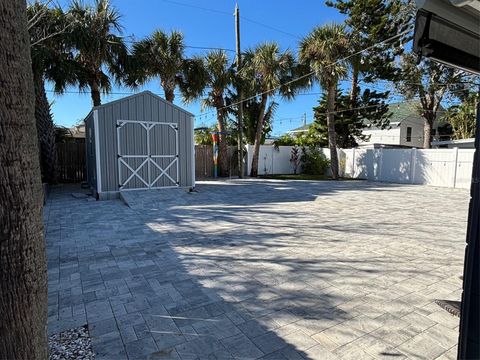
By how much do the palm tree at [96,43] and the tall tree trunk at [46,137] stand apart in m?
1.42

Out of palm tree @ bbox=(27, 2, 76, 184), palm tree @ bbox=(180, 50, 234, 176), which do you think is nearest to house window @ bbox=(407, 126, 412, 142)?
palm tree @ bbox=(180, 50, 234, 176)

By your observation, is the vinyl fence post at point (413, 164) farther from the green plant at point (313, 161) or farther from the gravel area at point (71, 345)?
the gravel area at point (71, 345)

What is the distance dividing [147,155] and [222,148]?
22.0ft

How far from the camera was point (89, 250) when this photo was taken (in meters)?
4.14

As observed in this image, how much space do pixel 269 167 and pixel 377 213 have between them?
1038cm

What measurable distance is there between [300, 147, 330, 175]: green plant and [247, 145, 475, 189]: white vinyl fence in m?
0.48

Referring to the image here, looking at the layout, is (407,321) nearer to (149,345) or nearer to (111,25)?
(149,345)

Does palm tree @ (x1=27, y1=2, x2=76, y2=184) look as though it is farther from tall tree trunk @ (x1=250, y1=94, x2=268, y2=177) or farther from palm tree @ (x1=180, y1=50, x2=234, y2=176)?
tall tree trunk @ (x1=250, y1=94, x2=268, y2=177)

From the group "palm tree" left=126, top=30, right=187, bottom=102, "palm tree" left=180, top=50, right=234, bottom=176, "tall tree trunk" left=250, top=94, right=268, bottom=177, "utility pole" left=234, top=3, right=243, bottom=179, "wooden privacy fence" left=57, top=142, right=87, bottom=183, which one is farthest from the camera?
"tall tree trunk" left=250, top=94, right=268, bottom=177

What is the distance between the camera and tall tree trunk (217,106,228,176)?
14.9 m

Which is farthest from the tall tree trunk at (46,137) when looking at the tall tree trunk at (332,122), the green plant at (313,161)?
the green plant at (313,161)

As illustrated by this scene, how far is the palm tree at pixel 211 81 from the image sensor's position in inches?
495

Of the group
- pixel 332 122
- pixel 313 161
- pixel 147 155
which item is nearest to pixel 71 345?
pixel 147 155

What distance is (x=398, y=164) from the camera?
1385 cm
